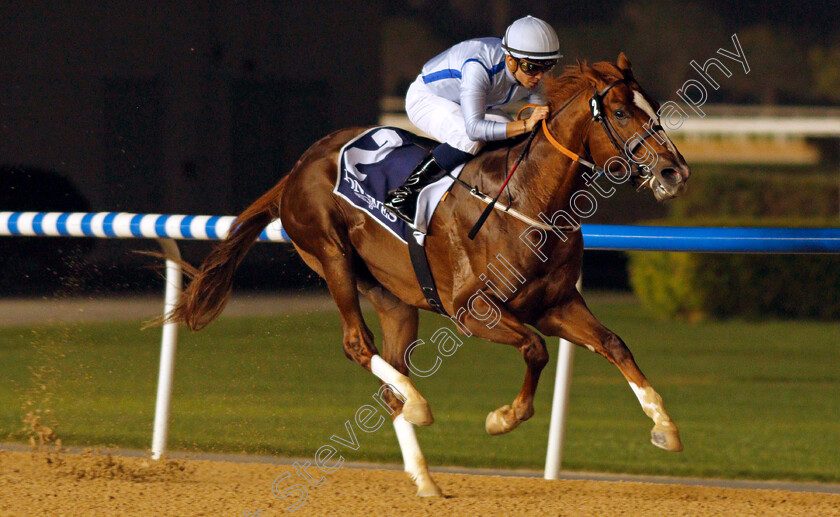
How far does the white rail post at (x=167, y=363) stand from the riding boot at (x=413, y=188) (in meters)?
1.18

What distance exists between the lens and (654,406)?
355 cm

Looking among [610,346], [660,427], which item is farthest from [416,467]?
A: [660,427]

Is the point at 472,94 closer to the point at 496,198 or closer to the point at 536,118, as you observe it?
the point at 536,118

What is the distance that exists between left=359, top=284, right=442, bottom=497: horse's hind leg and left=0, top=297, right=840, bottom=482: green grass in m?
0.96

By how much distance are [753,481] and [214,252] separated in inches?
92.1

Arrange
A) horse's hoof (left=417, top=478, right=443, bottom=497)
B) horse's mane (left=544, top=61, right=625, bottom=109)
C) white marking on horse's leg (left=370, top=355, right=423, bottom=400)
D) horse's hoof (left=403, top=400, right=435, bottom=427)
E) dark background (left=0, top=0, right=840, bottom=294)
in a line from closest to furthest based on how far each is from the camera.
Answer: horse's mane (left=544, top=61, right=625, bottom=109) → horse's hoof (left=403, top=400, right=435, bottom=427) → white marking on horse's leg (left=370, top=355, right=423, bottom=400) → horse's hoof (left=417, top=478, right=443, bottom=497) → dark background (left=0, top=0, right=840, bottom=294)

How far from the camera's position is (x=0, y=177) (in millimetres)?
15641

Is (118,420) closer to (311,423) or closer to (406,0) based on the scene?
(311,423)

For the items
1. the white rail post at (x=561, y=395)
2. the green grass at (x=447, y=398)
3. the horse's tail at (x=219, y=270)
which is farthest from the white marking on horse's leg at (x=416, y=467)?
the green grass at (x=447, y=398)

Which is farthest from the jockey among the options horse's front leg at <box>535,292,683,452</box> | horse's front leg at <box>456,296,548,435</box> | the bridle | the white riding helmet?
horse's front leg at <box>535,292,683,452</box>

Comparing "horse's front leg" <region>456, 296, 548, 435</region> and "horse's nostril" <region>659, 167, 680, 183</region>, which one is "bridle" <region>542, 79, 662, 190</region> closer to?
"horse's nostril" <region>659, 167, 680, 183</region>

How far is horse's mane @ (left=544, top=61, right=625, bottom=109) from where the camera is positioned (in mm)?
3615

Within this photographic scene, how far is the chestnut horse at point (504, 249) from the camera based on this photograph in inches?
140

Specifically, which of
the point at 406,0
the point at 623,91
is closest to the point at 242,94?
the point at 623,91
